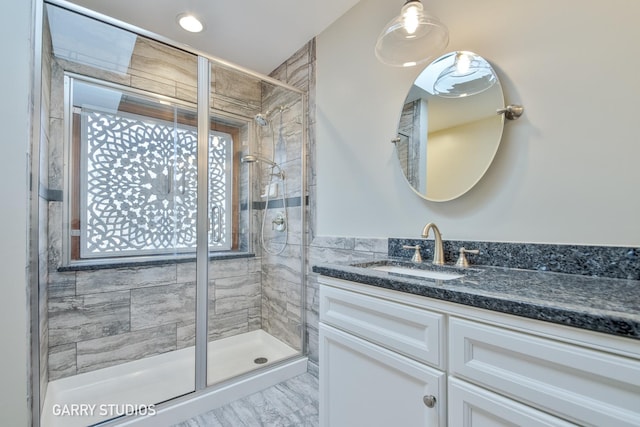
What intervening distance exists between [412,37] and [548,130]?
0.69m

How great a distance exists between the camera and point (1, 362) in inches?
40.5

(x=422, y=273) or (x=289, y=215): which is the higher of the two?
(x=289, y=215)

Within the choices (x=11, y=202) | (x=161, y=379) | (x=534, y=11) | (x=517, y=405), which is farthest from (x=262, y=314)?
(x=534, y=11)

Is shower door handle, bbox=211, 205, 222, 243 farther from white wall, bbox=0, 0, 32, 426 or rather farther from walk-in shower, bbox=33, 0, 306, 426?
white wall, bbox=0, 0, 32, 426

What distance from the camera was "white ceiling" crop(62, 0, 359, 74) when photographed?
1782mm

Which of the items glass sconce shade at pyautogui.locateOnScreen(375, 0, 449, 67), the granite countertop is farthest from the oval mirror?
the granite countertop

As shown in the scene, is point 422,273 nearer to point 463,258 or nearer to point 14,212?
point 463,258

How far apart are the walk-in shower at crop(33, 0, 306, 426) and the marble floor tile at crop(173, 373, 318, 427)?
0.09 m

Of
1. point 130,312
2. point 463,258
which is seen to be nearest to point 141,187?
point 130,312

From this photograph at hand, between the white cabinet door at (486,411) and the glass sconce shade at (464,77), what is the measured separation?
115cm

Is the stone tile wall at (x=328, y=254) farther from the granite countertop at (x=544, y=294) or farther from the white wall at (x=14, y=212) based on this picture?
the white wall at (x=14, y=212)

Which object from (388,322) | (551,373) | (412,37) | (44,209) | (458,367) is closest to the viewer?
(551,373)

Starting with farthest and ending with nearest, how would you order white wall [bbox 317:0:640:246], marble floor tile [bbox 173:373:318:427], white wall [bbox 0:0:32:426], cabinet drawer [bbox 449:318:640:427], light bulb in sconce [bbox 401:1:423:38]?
1. marble floor tile [bbox 173:373:318:427]
2. light bulb in sconce [bbox 401:1:423:38]
3. white wall [bbox 0:0:32:426]
4. white wall [bbox 317:0:640:246]
5. cabinet drawer [bbox 449:318:640:427]

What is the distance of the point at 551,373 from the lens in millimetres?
593
